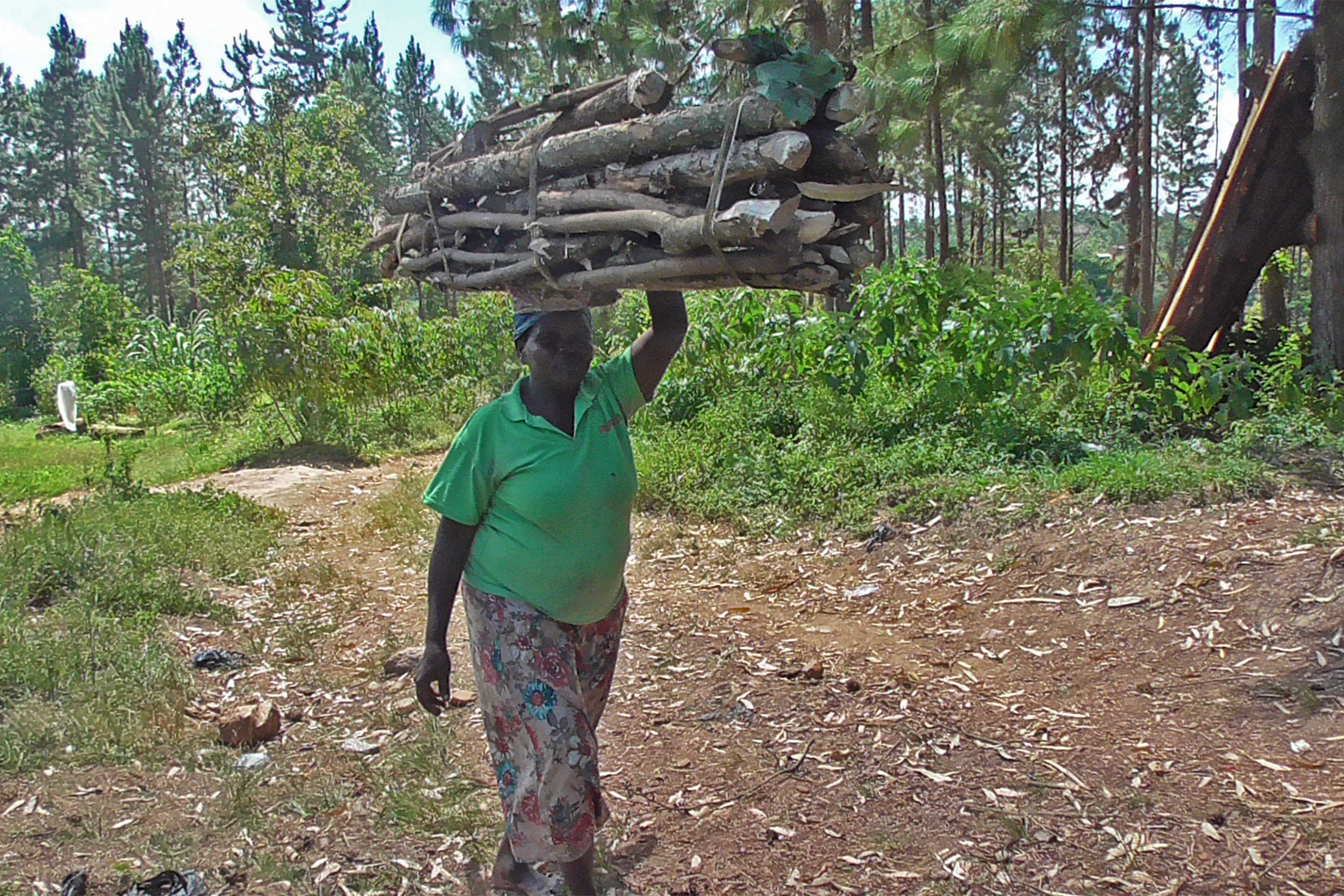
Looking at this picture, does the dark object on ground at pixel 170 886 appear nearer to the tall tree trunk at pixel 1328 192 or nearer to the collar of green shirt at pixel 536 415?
the collar of green shirt at pixel 536 415

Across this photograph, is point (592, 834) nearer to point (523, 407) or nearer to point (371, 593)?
point (523, 407)

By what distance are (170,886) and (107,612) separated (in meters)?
2.58

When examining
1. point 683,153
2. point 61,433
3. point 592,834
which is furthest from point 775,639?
point 61,433

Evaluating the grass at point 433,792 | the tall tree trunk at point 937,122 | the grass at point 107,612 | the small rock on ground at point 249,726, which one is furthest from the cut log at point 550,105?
the tall tree trunk at point 937,122

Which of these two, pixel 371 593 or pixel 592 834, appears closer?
pixel 592 834

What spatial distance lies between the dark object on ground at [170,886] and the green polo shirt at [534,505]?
1.26m

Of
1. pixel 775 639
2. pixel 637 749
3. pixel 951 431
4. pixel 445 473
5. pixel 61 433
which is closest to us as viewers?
pixel 445 473

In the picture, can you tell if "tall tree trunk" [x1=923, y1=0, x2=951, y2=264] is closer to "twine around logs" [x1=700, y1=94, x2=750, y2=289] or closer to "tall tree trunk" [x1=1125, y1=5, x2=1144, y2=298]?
"tall tree trunk" [x1=1125, y1=5, x2=1144, y2=298]

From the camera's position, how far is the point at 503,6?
19016 millimetres

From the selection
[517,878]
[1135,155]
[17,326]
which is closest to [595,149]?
[517,878]

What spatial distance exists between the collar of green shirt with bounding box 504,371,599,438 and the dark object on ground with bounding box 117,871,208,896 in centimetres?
162

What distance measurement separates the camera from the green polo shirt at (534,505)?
97.7 inches

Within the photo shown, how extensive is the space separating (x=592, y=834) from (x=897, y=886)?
2.88 feet

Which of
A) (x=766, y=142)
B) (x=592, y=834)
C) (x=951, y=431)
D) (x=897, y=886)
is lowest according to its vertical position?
(x=897, y=886)
